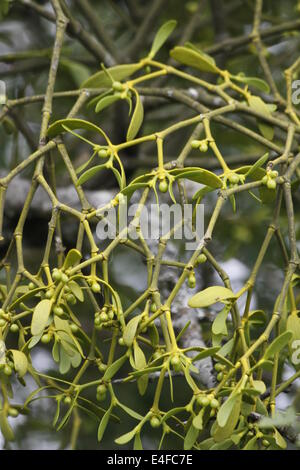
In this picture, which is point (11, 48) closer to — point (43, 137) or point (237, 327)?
point (43, 137)

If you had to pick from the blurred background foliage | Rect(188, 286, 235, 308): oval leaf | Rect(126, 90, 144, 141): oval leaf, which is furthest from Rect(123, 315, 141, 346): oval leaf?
the blurred background foliage

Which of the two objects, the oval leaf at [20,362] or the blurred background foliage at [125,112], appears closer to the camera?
the oval leaf at [20,362]

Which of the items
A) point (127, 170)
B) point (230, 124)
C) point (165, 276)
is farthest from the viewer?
point (127, 170)

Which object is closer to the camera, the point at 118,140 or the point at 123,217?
the point at 123,217

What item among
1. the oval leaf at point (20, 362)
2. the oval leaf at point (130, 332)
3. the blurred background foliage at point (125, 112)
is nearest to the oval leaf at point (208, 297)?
the oval leaf at point (130, 332)

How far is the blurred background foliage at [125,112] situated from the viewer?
1432 mm

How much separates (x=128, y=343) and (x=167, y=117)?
1129 mm

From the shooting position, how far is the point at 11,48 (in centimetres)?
186

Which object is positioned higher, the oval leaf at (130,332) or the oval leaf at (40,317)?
the oval leaf at (40,317)

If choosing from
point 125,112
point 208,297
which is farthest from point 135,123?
point 125,112

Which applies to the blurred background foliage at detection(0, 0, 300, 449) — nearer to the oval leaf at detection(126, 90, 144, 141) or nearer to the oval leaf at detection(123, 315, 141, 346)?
the oval leaf at detection(126, 90, 144, 141)

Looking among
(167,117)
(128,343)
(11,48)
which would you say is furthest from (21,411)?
(11,48)

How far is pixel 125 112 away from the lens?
1.38 m

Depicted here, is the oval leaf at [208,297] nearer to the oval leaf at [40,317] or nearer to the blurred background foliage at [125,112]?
the oval leaf at [40,317]
